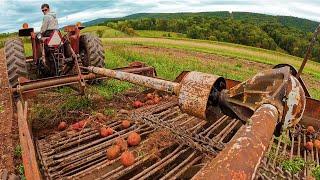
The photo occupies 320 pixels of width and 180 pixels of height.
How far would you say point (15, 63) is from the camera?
6957mm

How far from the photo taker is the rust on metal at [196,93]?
130 inches

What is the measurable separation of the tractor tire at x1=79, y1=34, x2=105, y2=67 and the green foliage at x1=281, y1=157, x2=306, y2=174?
201 inches

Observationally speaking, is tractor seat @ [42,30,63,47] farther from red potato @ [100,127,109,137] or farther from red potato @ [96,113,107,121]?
red potato @ [100,127,109,137]

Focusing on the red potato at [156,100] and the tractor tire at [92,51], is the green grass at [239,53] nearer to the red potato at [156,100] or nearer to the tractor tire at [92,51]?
the tractor tire at [92,51]

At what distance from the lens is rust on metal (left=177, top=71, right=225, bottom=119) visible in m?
3.30

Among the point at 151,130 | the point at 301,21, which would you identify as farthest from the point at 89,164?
the point at 301,21

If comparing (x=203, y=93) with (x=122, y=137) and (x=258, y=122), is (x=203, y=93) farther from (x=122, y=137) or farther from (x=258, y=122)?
(x=122, y=137)

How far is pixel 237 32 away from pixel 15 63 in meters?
41.4

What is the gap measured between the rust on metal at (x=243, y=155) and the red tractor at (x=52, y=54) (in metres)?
4.76

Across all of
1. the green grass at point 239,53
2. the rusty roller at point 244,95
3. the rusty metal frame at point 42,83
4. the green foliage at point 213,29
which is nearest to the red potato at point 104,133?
the rusty metal frame at point 42,83

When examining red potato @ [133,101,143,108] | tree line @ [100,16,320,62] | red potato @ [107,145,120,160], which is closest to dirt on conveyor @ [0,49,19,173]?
red potato @ [107,145,120,160]

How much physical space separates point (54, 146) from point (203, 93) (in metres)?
2.39

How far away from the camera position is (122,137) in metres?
4.90

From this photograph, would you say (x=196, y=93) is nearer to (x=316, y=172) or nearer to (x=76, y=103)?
(x=316, y=172)
